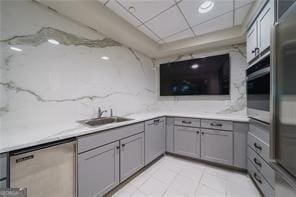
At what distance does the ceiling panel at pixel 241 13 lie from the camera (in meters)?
1.79

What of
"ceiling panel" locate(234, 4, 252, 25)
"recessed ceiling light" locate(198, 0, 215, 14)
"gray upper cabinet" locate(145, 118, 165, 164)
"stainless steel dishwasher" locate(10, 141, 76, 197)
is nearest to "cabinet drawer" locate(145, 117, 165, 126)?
"gray upper cabinet" locate(145, 118, 165, 164)

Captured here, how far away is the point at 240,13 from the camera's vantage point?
74.9 inches

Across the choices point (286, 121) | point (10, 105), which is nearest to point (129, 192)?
point (10, 105)

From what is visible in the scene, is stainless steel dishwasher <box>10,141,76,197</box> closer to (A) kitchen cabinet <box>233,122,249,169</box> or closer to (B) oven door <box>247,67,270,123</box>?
(B) oven door <box>247,67,270,123</box>

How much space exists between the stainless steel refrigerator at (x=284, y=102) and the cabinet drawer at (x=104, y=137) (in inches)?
58.1

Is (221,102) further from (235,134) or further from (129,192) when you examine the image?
(129,192)

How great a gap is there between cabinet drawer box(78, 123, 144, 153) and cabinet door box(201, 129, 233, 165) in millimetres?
1257

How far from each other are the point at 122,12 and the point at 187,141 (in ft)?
7.94

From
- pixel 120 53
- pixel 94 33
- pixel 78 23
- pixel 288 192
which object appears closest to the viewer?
pixel 288 192

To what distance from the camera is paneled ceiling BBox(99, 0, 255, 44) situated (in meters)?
1.70

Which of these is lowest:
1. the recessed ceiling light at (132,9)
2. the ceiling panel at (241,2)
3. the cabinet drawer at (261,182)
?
the cabinet drawer at (261,182)

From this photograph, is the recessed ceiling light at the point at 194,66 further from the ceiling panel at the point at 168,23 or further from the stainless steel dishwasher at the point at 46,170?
the stainless steel dishwasher at the point at 46,170

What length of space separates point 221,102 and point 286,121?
2.06 meters

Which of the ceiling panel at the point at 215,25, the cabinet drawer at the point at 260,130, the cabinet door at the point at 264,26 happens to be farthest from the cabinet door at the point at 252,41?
the cabinet drawer at the point at 260,130
